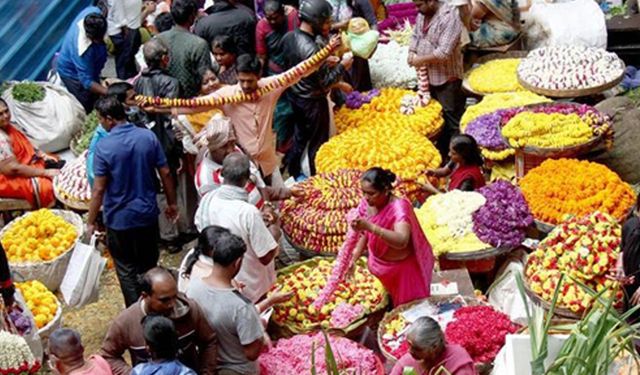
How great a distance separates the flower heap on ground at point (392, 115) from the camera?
379 inches

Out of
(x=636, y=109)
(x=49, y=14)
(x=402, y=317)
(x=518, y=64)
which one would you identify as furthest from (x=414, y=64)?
(x=49, y=14)

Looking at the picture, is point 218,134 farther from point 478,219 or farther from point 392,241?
point 478,219

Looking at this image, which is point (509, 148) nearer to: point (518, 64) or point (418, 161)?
point (418, 161)

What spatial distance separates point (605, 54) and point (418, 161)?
248 cm

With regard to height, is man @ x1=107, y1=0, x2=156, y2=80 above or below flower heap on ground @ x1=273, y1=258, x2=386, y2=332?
above

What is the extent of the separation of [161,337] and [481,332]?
2.10m

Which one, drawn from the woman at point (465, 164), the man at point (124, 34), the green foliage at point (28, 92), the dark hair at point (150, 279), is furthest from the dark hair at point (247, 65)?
the man at point (124, 34)

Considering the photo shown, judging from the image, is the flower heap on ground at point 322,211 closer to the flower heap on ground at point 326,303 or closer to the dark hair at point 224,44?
the flower heap on ground at point 326,303

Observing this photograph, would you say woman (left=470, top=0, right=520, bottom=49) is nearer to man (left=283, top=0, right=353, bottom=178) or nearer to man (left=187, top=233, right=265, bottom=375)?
man (left=283, top=0, right=353, bottom=178)

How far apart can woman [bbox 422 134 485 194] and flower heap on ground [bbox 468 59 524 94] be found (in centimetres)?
198

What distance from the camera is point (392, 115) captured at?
9828mm

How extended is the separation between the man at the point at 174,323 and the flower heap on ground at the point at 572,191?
310 cm

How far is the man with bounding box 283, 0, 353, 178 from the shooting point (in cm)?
897

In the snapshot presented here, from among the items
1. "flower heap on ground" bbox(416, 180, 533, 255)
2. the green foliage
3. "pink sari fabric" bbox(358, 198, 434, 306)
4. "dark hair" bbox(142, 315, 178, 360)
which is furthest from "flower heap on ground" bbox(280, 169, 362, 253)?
the green foliage
